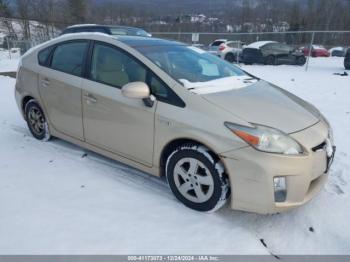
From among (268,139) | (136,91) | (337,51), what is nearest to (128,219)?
(136,91)

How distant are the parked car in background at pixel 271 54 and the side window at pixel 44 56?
49.1 feet

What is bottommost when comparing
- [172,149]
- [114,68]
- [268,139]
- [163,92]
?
[172,149]

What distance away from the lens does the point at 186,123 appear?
2686mm

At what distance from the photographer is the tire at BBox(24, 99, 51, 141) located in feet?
13.9

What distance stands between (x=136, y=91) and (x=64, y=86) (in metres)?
1.34

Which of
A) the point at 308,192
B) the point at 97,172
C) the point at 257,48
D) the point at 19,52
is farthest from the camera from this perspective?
the point at 19,52

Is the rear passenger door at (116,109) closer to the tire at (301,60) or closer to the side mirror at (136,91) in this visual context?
the side mirror at (136,91)

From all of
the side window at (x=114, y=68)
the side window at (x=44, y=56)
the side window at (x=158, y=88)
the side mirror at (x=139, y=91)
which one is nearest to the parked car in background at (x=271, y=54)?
the side window at (x=44, y=56)

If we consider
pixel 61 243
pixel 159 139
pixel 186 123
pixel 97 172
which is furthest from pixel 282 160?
pixel 97 172

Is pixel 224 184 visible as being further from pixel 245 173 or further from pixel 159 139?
pixel 159 139

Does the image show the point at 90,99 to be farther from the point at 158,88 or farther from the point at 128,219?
the point at 128,219

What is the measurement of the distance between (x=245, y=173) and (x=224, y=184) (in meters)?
0.24

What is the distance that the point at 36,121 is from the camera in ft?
14.3

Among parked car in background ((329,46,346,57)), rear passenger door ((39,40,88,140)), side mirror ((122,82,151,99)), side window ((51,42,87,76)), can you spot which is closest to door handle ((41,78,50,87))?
rear passenger door ((39,40,88,140))
